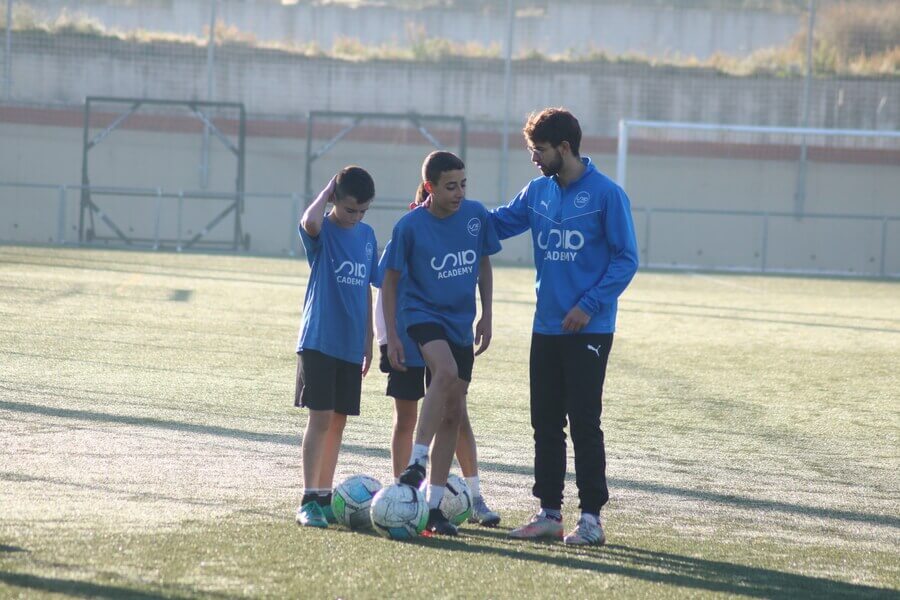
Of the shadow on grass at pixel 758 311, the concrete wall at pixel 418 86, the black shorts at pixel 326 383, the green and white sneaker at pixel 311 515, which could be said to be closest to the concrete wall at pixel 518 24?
the concrete wall at pixel 418 86

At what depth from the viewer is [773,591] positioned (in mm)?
4434

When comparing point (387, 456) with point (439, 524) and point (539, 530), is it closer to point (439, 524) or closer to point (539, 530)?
point (439, 524)

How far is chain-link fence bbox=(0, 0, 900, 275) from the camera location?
103 feet

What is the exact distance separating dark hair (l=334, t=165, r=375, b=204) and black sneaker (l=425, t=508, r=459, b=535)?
1365 mm

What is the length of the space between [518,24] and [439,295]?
105ft

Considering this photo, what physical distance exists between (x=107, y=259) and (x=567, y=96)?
13.7 m

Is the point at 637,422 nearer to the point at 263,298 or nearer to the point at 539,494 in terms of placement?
the point at 539,494

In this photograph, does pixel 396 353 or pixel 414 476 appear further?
pixel 396 353

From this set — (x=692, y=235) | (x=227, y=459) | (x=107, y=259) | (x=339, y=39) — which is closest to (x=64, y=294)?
(x=107, y=259)

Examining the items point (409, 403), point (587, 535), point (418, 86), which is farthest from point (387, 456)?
point (418, 86)

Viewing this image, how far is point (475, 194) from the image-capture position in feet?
107

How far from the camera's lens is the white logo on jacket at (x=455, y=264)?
17.9 feet

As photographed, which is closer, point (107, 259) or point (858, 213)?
point (107, 259)

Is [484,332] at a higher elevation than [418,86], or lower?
lower
